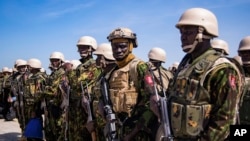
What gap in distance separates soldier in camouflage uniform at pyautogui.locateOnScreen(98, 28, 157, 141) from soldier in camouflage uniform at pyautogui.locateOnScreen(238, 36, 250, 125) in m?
1.47

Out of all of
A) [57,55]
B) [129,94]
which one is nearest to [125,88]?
[129,94]

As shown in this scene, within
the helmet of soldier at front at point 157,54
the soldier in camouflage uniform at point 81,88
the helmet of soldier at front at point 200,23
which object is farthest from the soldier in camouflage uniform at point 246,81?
the helmet of soldier at front at point 157,54

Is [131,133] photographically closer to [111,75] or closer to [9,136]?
[111,75]

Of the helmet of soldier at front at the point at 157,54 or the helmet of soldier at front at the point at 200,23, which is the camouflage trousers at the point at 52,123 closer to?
the helmet of soldier at front at the point at 157,54

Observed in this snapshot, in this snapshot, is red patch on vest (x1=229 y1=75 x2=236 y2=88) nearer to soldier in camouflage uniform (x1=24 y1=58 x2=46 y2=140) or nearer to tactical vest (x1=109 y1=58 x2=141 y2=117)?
tactical vest (x1=109 y1=58 x2=141 y2=117)

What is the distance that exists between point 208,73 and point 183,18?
2.16 ft

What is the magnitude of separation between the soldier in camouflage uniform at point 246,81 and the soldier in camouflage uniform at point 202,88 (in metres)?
1.77

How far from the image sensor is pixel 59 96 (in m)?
8.07

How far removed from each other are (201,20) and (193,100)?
79cm

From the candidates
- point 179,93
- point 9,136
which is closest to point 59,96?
point 9,136

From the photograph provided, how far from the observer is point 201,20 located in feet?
10.5

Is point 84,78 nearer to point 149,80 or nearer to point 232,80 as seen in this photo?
point 149,80

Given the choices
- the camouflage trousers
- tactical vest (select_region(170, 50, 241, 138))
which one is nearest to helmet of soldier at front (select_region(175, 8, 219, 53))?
tactical vest (select_region(170, 50, 241, 138))

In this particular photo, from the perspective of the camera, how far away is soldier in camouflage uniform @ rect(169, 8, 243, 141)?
288cm
